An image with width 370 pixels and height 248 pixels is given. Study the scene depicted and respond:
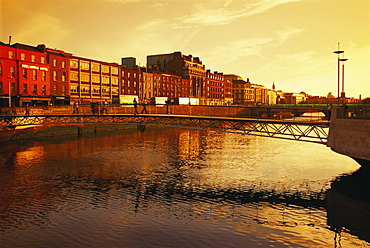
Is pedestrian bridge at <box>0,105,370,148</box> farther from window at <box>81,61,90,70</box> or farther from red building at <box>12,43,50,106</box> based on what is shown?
window at <box>81,61,90,70</box>

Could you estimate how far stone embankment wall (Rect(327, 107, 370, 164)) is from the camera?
2592cm

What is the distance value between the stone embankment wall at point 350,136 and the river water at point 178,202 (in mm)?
3813

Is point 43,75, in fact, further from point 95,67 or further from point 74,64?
point 95,67

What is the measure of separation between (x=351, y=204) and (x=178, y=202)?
1382 centimetres

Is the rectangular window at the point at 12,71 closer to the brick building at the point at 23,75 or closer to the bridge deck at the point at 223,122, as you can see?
the brick building at the point at 23,75

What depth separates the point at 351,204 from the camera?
2452 centimetres

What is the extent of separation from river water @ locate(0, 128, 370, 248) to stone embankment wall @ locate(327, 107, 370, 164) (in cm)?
381

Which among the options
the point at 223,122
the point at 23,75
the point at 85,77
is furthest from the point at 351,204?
the point at 85,77

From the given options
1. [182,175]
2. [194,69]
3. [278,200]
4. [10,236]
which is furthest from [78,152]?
[194,69]

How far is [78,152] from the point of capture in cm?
4878

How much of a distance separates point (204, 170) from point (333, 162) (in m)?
17.9

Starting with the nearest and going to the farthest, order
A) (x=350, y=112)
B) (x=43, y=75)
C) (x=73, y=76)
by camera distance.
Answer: (x=350, y=112) < (x=43, y=75) < (x=73, y=76)

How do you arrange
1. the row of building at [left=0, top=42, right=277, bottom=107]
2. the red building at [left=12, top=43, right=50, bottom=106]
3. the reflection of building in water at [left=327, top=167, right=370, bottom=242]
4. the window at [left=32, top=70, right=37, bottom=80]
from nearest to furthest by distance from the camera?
1. the reflection of building in water at [left=327, top=167, right=370, bottom=242]
2. the row of building at [left=0, top=42, right=277, bottom=107]
3. the red building at [left=12, top=43, right=50, bottom=106]
4. the window at [left=32, top=70, right=37, bottom=80]

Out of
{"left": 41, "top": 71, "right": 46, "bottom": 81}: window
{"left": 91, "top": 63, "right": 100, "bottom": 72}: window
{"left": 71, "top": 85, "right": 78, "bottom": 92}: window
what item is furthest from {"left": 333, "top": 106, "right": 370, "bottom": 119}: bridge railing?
{"left": 91, "top": 63, "right": 100, "bottom": 72}: window
